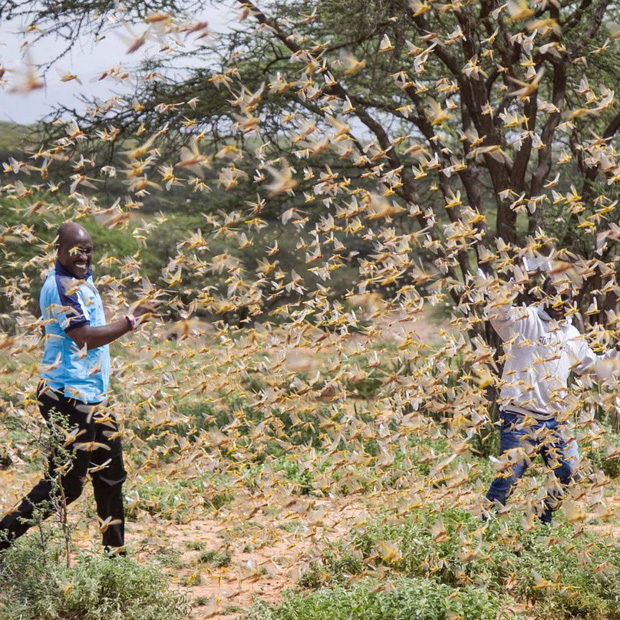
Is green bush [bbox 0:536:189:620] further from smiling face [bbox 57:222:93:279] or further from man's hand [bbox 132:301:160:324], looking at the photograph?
smiling face [bbox 57:222:93:279]

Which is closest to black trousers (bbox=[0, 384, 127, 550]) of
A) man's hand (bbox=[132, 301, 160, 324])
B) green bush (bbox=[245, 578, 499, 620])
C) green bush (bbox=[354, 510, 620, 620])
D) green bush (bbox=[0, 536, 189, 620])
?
green bush (bbox=[0, 536, 189, 620])

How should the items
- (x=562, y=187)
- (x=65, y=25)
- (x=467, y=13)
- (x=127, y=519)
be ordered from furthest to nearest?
(x=562, y=187) → (x=65, y=25) → (x=467, y=13) → (x=127, y=519)

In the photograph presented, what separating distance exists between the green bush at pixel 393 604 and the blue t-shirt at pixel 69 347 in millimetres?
1372

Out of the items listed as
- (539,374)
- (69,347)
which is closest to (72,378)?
(69,347)

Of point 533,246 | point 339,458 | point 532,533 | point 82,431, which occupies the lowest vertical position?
point 532,533

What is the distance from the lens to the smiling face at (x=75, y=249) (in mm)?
4328

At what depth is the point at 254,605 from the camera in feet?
14.1

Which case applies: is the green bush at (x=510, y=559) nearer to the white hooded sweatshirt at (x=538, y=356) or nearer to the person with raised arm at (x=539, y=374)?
the person with raised arm at (x=539, y=374)

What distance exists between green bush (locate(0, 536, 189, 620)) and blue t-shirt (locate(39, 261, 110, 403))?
31.7 inches

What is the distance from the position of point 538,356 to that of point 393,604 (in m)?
1.67

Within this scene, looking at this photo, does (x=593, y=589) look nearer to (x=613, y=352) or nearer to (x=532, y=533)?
(x=532, y=533)

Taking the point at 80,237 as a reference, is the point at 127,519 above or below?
below

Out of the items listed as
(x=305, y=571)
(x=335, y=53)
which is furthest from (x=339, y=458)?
(x=335, y=53)

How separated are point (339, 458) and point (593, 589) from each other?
4.64ft
